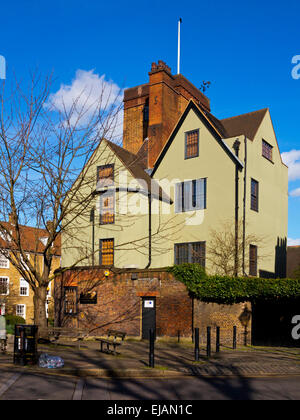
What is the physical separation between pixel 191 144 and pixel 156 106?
5240mm

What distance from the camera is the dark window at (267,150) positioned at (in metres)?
26.9

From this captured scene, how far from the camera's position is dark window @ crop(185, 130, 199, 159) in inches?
1012

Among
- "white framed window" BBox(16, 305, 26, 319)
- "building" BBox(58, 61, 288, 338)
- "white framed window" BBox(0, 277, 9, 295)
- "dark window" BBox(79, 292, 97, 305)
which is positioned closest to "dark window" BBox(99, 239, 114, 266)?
"building" BBox(58, 61, 288, 338)

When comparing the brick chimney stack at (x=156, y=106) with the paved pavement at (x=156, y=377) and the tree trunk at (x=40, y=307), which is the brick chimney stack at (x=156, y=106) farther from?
the paved pavement at (x=156, y=377)

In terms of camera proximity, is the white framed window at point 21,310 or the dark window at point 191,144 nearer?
the dark window at point 191,144

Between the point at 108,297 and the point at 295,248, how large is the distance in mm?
27808

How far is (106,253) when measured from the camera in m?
26.9

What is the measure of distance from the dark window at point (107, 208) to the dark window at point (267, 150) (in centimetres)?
952

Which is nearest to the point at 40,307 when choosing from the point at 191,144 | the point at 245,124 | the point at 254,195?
the point at 191,144

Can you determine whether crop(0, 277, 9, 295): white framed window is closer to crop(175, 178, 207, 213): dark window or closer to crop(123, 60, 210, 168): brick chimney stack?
crop(123, 60, 210, 168): brick chimney stack

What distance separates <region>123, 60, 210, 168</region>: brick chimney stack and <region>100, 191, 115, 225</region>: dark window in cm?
387

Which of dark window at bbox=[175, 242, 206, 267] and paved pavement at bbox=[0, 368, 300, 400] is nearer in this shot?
paved pavement at bbox=[0, 368, 300, 400]

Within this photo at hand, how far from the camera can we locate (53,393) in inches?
366

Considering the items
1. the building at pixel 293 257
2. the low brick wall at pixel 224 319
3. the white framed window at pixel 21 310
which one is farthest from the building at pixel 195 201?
the white framed window at pixel 21 310
